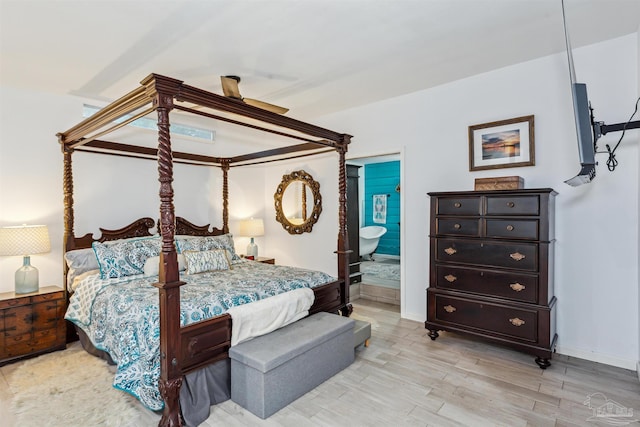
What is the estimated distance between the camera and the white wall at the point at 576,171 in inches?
113

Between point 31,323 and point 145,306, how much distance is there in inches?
67.0

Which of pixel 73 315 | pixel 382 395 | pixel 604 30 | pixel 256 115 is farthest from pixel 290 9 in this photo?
pixel 73 315

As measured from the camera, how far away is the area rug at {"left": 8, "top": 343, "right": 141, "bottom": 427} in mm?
2209

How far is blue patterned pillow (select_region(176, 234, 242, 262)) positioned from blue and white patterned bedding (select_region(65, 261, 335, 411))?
527 mm

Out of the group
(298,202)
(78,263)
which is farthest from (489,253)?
(78,263)

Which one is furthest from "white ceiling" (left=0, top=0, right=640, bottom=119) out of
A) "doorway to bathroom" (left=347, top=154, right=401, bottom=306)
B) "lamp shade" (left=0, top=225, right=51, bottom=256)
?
"doorway to bathroom" (left=347, top=154, right=401, bottom=306)

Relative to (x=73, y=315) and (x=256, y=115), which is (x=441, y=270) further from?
(x=73, y=315)

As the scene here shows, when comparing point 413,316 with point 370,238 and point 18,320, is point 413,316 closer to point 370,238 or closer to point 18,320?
point 370,238

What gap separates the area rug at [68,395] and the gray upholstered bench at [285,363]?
0.73 metres

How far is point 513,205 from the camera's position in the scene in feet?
9.89

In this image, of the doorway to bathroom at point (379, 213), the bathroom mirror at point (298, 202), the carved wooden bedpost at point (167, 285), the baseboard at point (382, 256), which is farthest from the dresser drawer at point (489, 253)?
the baseboard at point (382, 256)

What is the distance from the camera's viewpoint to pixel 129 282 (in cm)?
319

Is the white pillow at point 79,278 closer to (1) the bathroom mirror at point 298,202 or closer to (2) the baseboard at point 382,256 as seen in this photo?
(1) the bathroom mirror at point 298,202

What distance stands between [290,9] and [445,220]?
7.75ft
